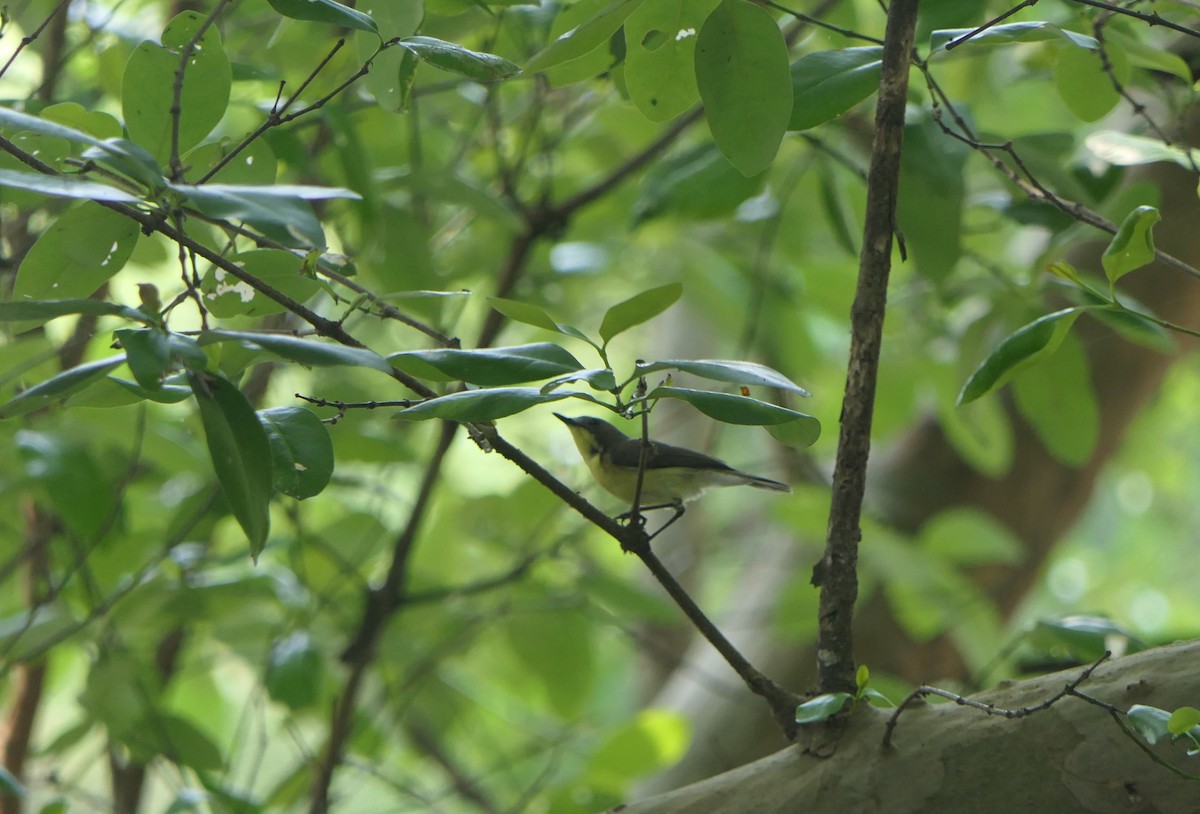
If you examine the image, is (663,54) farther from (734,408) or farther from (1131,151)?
(1131,151)

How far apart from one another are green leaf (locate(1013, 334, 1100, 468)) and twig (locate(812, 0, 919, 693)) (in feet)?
2.17

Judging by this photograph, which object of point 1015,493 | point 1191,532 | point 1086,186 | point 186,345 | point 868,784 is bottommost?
point 1191,532

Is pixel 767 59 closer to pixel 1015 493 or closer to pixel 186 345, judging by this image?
pixel 186 345

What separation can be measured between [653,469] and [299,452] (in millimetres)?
1138

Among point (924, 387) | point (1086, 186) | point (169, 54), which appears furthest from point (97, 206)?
point (924, 387)

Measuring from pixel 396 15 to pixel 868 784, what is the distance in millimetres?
918

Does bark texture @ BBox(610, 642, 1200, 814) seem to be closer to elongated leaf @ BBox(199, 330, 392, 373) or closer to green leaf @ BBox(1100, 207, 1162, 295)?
green leaf @ BBox(1100, 207, 1162, 295)

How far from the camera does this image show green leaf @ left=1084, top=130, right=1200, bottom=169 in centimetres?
125

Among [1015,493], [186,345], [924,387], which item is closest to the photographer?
[186,345]

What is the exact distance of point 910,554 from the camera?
7.49 ft

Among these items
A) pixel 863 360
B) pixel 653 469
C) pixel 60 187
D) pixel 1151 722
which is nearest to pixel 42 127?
pixel 60 187

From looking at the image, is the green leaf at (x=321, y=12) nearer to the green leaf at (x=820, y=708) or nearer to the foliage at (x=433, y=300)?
the foliage at (x=433, y=300)

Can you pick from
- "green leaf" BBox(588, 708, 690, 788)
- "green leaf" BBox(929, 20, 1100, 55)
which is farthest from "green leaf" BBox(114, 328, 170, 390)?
"green leaf" BBox(588, 708, 690, 788)

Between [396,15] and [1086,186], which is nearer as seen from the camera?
[396,15]
